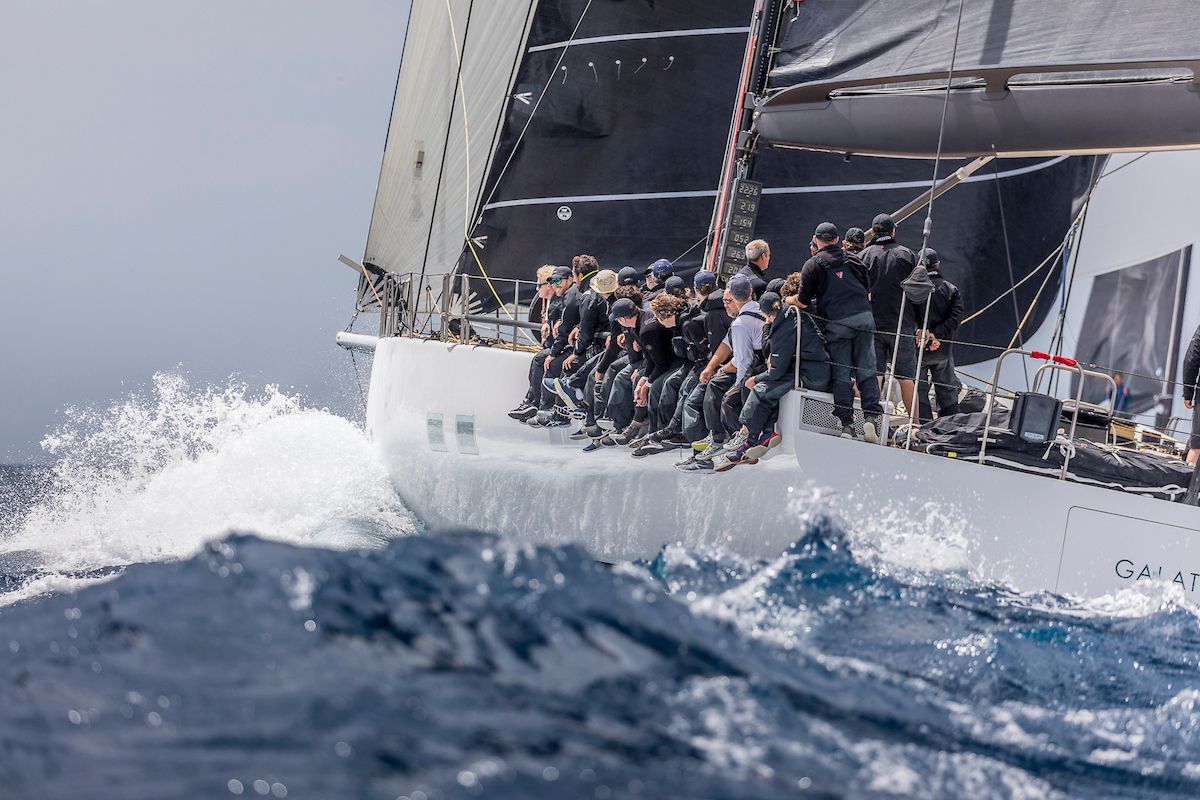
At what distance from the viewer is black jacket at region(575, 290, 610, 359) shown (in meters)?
8.27

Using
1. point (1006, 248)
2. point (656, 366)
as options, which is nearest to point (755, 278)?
point (656, 366)

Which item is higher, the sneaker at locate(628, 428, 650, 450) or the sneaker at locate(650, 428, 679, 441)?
the sneaker at locate(650, 428, 679, 441)

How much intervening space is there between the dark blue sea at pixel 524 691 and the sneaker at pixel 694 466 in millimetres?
1993

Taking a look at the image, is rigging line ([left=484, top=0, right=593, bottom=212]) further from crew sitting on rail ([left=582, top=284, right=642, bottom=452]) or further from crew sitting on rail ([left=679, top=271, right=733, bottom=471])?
crew sitting on rail ([left=679, top=271, right=733, bottom=471])

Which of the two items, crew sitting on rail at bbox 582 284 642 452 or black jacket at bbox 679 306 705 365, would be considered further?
crew sitting on rail at bbox 582 284 642 452

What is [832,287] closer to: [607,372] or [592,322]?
[607,372]

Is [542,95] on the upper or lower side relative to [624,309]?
upper

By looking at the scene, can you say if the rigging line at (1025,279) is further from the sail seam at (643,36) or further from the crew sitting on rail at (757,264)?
the crew sitting on rail at (757,264)

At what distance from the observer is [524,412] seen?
8.71m

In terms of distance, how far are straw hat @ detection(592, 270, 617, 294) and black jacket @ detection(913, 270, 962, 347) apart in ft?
6.17

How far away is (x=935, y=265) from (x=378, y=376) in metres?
6.29

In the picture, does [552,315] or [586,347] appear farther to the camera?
[552,315]

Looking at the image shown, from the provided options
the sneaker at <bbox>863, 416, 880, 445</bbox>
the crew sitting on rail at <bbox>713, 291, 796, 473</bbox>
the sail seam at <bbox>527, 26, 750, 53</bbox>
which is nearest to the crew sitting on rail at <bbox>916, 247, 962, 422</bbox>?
the sneaker at <bbox>863, 416, 880, 445</bbox>

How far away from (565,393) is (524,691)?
564cm
